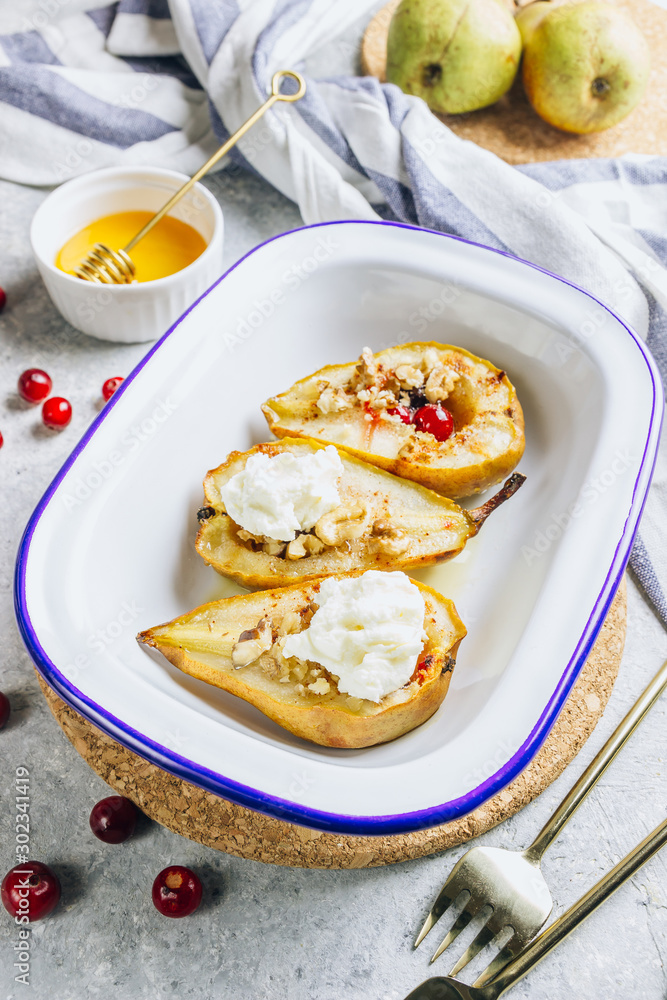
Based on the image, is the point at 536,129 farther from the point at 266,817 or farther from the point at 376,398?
the point at 266,817

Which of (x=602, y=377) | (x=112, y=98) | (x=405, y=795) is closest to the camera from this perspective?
(x=405, y=795)

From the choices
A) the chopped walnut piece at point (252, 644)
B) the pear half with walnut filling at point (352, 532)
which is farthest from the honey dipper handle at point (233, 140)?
the chopped walnut piece at point (252, 644)

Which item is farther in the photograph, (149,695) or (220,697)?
(220,697)

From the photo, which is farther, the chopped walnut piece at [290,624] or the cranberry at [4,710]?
the cranberry at [4,710]

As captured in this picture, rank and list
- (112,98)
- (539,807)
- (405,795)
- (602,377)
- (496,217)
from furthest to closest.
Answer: (112,98) → (496,217) → (602,377) → (539,807) → (405,795)

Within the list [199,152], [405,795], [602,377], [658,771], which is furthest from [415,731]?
[199,152]

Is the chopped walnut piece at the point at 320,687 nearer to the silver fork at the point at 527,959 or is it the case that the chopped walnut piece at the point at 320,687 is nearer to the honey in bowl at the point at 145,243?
the silver fork at the point at 527,959

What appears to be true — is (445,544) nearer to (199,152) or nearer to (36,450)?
(36,450)
